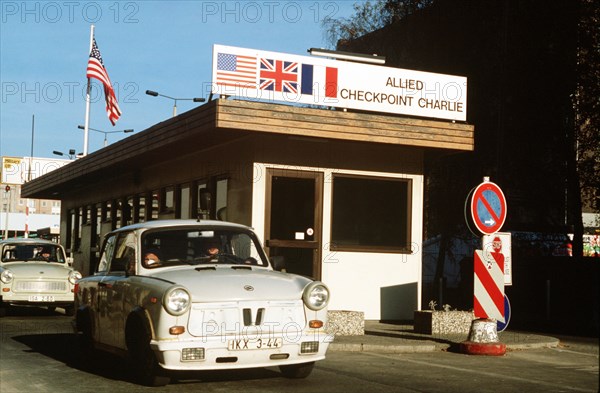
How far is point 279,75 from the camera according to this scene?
1599 cm

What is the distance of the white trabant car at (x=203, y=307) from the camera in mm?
7648

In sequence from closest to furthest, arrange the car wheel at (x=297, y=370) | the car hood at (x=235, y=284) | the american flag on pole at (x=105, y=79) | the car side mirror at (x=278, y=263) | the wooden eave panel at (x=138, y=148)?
the car hood at (x=235, y=284) → the car wheel at (x=297, y=370) → the car side mirror at (x=278, y=263) → the wooden eave panel at (x=138, y=148) → the american flag on pole at (x=105, y=79)

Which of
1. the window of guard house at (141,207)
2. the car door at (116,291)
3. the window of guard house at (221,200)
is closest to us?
the car door at (116,291)

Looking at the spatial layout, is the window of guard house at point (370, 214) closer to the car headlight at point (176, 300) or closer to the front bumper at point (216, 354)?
the front bumper at point (216, 354)

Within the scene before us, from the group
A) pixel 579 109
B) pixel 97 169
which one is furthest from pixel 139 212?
pixel 579 109

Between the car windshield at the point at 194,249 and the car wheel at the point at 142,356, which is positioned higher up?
the car windshield at the point at 194,249

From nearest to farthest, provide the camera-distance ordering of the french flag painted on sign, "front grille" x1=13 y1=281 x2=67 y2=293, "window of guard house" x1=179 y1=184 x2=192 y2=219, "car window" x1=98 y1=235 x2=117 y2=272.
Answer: "car window" x1=98 y1=235 x2=117 y2=272 → the french flag painted on sign → "front grille" x1=13 y1=281 x2=67 y2=293 → "window of guard house" x1=179 y1=184 x2=192 y2=219

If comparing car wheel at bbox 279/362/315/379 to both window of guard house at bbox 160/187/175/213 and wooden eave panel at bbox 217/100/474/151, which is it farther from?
window of guard house at bbox 160/187/175/213

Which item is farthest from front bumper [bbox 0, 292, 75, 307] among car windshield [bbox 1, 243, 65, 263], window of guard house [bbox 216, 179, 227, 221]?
window of guard house [bbox 216, 179, 227, 221]

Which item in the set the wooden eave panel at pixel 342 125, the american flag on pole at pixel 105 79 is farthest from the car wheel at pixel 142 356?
the american flag on pole at pixel 105 79

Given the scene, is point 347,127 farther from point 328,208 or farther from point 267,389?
point 267,389

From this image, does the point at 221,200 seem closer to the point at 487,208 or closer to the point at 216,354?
the point at 487,208

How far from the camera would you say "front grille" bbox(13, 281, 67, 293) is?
17.7 metres

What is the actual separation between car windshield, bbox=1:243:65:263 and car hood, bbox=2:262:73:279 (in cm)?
47
